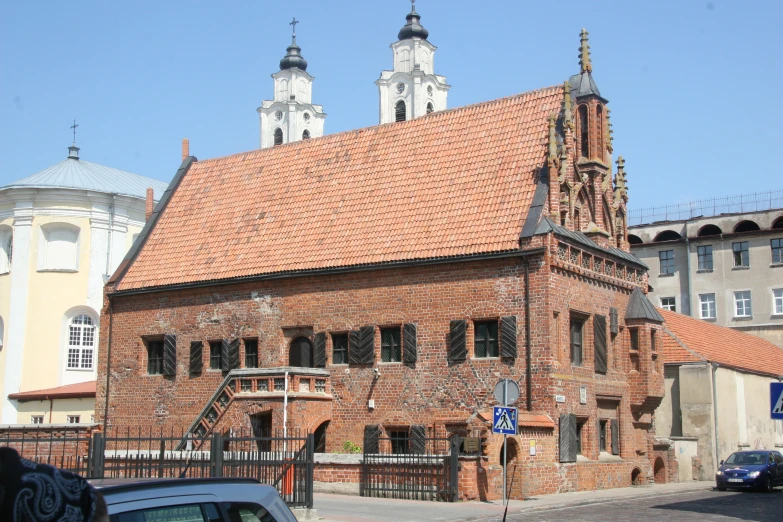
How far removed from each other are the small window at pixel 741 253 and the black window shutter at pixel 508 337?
3349 centimetres

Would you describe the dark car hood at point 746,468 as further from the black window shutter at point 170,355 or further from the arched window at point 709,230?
the arched window at point 709,230

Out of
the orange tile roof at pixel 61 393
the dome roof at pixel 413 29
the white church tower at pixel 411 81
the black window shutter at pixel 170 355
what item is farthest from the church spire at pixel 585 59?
the dome roof at pixel 413 29

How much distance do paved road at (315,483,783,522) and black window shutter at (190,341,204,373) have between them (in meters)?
9.80

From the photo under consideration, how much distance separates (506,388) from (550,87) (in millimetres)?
12852

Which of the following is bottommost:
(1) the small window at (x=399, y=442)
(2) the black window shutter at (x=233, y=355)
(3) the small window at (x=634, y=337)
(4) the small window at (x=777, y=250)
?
(1) the small window at (x=399, y=442)

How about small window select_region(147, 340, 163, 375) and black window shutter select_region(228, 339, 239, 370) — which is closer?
black window shutter select_region(228, 339, 239, 370)

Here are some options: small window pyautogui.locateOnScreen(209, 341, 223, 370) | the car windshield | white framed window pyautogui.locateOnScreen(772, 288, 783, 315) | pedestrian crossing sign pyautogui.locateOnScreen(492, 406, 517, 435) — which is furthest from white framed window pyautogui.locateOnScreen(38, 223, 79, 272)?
white framed window pyautogui.locateOnScreen(772, 288, 783, 315)

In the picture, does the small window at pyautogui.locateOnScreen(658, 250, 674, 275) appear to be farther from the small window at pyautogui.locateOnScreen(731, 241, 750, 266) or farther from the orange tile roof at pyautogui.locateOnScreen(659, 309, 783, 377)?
the orange tile roof at pyautogui.locateOnScreen(659, 309, 783, 377)

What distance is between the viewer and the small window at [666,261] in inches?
2306

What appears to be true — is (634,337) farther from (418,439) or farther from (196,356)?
(196,356)

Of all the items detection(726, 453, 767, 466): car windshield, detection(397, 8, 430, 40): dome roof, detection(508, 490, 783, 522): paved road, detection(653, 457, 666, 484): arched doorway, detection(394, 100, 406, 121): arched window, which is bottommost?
detection(508, 490, 783, 522): paved road

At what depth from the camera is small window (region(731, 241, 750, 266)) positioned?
182 ft

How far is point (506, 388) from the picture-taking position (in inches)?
825

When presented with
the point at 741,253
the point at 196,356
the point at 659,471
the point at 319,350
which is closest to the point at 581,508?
the point at 319,350
